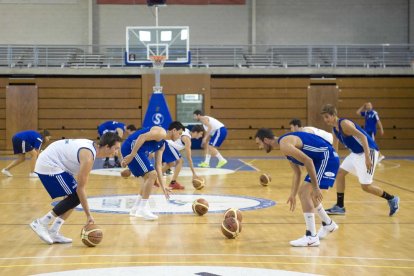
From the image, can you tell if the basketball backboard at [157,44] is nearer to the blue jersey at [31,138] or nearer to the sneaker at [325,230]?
the blue jersey at [31,138]

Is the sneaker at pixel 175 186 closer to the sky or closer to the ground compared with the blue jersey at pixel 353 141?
closer to the ground

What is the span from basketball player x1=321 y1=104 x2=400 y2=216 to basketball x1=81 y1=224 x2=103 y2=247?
152 inches

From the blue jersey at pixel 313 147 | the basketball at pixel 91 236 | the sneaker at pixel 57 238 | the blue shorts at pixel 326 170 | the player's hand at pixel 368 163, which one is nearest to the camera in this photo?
the basketball at pixel 91 236

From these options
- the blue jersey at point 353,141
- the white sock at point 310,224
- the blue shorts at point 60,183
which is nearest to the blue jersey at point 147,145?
the blue shorts at point 60,183

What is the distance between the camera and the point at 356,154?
37.1 ft

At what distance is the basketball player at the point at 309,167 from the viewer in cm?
870

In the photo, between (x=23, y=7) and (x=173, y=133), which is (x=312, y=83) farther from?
(x=173, y=133)

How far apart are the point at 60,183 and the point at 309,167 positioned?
2957 mm

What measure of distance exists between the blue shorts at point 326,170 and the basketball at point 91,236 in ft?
9.72

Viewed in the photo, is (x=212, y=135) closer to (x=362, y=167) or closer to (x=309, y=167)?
(x=362, y=167)

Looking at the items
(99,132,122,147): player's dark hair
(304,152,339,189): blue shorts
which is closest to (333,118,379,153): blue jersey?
(304,152,339,189): blue shorts

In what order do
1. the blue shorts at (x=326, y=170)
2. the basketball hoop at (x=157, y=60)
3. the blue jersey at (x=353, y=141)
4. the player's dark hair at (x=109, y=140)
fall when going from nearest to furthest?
the player's dark hair at (x=109, y=140) → the blue shorts at (x=326, y=170) → the blue jersey at (x=353, y=141) → the basketball hoop at (x=157, y=60)

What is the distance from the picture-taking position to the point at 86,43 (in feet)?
104

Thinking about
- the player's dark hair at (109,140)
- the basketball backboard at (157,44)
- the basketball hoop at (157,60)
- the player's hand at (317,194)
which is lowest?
the player's hand at (317,194)
